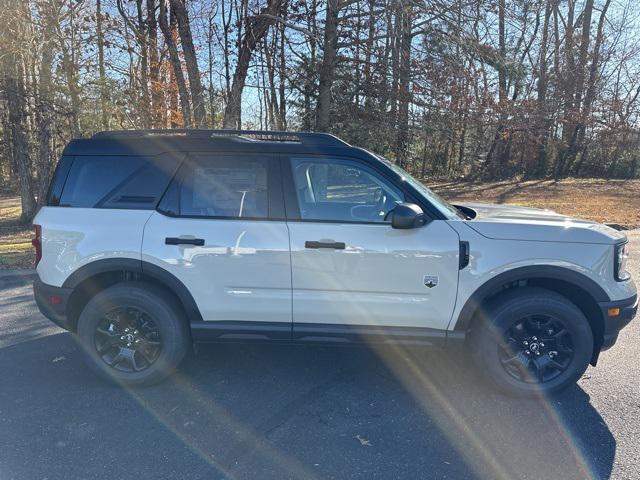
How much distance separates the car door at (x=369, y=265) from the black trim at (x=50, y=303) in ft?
5.83

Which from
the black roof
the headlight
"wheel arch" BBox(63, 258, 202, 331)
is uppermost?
the black roof

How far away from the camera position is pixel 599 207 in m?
15.4

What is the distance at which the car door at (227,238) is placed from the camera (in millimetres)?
3352

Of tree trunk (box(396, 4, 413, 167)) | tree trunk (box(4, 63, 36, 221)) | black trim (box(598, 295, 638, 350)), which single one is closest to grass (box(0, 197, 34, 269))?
tree trunk (box(4, 63, 36, 221))

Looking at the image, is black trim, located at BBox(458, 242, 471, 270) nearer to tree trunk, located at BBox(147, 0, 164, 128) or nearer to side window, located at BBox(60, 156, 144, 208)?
side window, located at BBox(60, 156, 144, 208)

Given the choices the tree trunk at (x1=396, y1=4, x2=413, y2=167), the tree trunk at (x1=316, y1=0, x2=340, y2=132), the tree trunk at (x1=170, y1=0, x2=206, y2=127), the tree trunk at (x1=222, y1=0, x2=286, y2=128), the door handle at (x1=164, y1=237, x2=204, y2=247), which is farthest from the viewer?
the tree trunk at (x1=316, y1=0, x2=340, y2=132)

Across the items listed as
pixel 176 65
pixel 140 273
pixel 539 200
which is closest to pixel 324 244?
pixel 140 273

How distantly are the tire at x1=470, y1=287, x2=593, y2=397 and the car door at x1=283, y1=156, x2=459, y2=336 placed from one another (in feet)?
1.18

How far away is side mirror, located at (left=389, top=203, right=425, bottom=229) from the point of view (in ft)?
10.3

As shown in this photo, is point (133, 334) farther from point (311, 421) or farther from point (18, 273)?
point (18, 273)

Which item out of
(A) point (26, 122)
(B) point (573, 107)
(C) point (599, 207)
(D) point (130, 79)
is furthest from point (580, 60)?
(A) point (26, 122)

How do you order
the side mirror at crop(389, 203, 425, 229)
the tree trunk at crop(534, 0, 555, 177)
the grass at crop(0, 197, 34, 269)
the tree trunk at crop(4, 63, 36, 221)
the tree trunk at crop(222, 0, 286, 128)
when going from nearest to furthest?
the side mirror at crop(389, 203, 425, 229) < the grass at crop(0, 197, 34, 269) < the tree trunk at crop(4, 63, 36, 221) < the tree trunk at crop(222, 0, 286, 128) < the tree trunk at crop(534, 0, 555, 177)

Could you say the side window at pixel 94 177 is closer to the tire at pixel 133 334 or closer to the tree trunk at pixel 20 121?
the tire at pixel 133 334

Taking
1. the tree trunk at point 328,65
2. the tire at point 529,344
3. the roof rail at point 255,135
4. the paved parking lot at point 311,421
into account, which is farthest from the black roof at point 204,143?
the tree trunk at point 328,65
